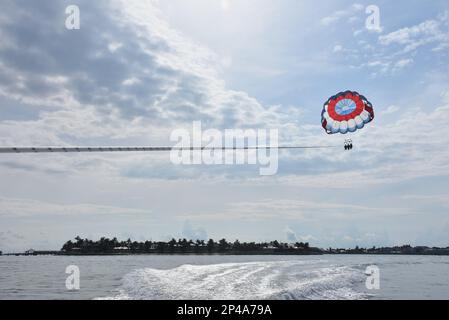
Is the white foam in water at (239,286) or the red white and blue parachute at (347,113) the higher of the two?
the red white and blue parachute at (347,113)

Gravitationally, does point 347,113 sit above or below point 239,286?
above

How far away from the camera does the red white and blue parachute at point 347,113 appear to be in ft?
93.2

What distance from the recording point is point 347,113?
28.8 meters

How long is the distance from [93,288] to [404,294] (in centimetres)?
2708

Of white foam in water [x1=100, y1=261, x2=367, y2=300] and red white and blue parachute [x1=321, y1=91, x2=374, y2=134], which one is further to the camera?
white foam in water [x1=100, y1=261, x2=367, y2=300]

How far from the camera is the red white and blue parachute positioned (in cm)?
2842

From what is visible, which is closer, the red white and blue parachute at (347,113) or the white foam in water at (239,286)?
the red white and blue parachute at (347,113)

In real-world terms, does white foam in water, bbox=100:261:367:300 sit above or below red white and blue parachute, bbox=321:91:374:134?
below
